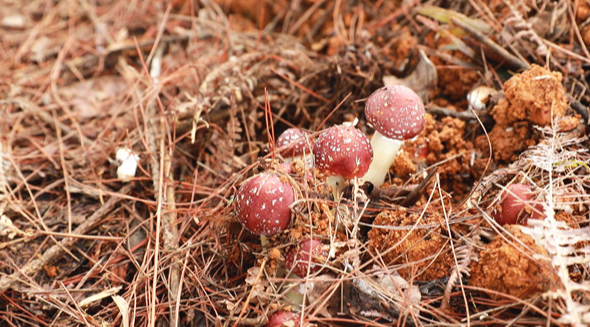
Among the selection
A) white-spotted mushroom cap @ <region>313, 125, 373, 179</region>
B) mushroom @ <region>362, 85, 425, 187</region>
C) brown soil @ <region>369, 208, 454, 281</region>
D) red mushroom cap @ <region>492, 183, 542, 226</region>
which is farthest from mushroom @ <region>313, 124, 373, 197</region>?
red mushroom cap @ <region>492, 183, 542, 226</region>

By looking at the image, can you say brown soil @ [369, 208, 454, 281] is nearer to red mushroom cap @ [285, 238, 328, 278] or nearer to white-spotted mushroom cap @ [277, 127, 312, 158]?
red mushroom cap @ [285, 238, 328, 278]

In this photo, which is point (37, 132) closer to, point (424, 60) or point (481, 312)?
point (424, 60)

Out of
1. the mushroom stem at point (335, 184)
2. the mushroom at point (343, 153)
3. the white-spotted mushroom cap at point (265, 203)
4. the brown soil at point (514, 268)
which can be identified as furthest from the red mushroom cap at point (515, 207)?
the white-spotted mushroom cap at point (265, 203)

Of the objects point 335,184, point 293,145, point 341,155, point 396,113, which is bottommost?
point 335,184

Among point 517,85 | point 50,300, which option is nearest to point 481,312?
point 517,85

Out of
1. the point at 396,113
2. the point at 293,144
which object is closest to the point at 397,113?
the point at 396,113

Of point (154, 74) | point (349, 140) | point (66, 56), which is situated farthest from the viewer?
point (66, 56)

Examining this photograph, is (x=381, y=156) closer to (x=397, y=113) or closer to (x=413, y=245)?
(x=397, y=113)
